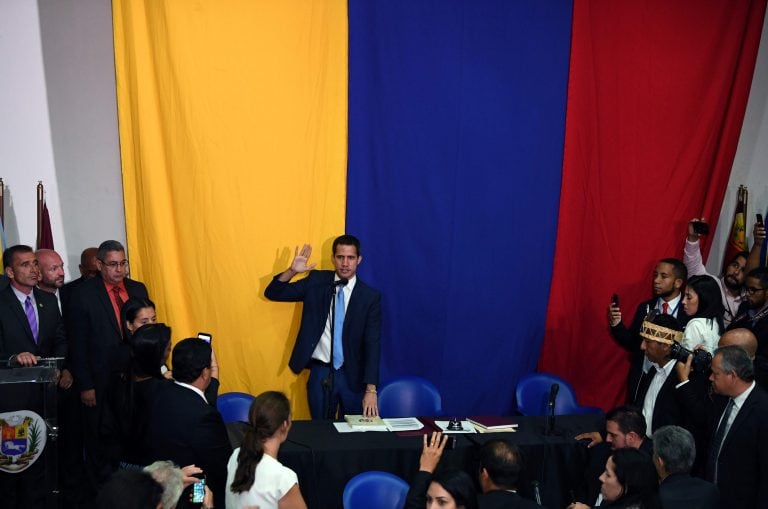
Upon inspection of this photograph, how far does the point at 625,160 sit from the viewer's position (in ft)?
21.4

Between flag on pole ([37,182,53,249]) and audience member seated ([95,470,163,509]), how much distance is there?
350cm

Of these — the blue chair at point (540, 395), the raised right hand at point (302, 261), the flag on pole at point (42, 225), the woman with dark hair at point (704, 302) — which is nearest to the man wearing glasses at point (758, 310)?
the woman with dark hair at point (704, 302)

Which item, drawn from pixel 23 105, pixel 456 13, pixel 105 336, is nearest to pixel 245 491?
pixel 105 336

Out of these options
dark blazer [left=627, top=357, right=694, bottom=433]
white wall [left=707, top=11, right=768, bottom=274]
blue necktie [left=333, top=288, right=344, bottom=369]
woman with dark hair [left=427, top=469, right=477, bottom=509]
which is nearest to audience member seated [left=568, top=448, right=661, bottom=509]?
woman with dark hair [left=427, top=469, right=477, bottom=509]

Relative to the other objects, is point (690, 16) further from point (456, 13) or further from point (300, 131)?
point (300, 131)

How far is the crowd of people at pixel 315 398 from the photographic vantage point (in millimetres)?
3150

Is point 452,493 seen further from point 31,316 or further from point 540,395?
point 31,316

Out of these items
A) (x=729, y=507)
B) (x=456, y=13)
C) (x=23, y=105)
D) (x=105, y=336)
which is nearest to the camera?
(x=729, y=507)

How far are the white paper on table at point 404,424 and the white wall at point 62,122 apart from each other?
258cm

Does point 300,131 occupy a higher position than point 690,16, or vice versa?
point 690,16

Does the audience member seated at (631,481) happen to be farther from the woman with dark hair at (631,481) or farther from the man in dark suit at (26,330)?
the man in dark suit at (26,330)

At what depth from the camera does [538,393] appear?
231 inches

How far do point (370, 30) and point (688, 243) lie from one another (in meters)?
3.26

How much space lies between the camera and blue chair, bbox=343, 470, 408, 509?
374 cm
